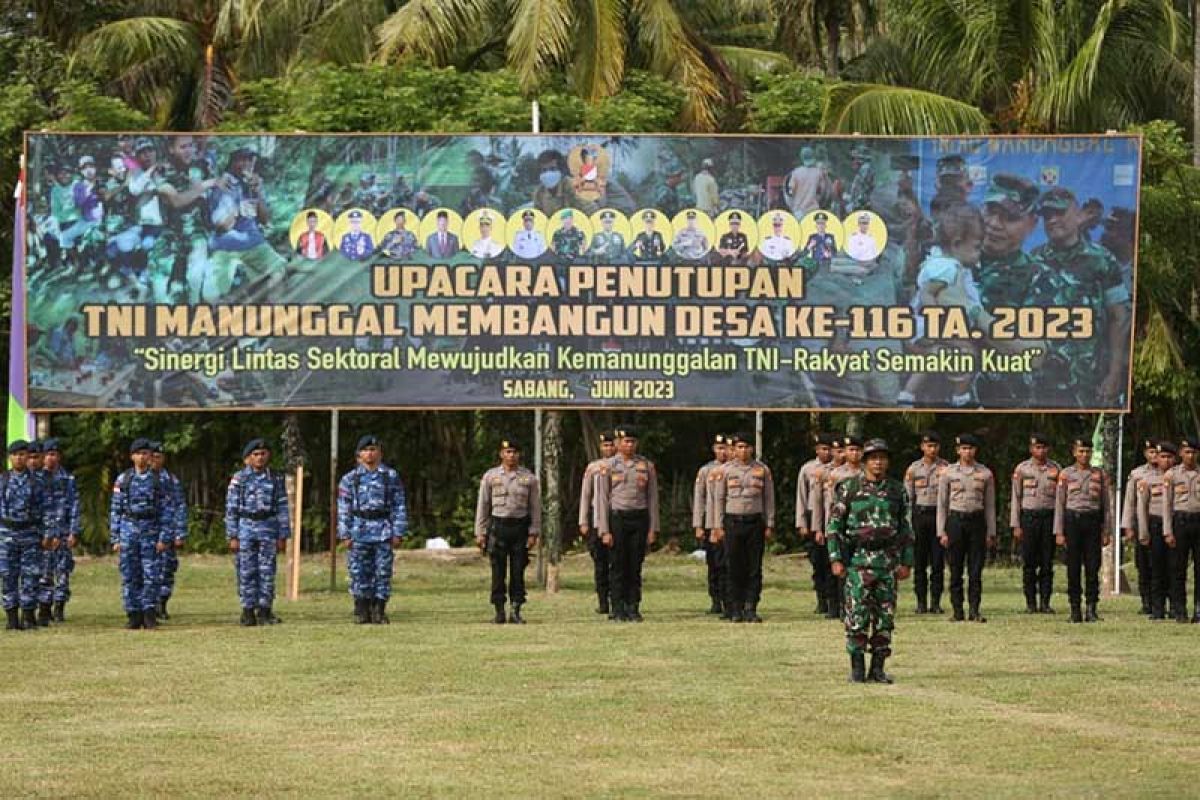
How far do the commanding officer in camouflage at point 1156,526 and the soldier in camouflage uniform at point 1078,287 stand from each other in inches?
59.5

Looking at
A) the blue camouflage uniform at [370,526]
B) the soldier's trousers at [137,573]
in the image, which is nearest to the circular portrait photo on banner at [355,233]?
the blue camouflage uniform at [370,526]

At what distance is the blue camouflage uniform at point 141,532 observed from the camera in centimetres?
2083

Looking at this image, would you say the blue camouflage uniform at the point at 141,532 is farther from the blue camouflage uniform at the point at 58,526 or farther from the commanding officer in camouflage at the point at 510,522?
the commanding officer in camouflage at the point at 510,522

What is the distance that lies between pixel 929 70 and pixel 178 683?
17338 mm

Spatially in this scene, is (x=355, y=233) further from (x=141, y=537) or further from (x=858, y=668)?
(x=858, y=668)

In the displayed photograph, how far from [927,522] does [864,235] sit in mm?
3099

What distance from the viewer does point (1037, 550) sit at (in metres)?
22.5

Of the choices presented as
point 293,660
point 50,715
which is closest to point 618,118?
point 293,660

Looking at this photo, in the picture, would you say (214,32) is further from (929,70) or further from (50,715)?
(50,715)

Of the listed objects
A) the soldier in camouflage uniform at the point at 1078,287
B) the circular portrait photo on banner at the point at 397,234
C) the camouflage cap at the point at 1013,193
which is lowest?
the soldier in camouflage uniform at the point at 1078,287

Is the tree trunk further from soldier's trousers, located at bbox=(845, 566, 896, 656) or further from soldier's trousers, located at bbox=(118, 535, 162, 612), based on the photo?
soldier's trousers, located at bbox=(845, 566, 896, 656)

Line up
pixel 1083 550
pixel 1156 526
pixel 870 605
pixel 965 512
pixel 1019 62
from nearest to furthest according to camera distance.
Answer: pixel 870 605, pixel 965 512, pixel 1083 550, pixel 1156 526, pixel 1019 62

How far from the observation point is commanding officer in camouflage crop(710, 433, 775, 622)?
2145 centimetres

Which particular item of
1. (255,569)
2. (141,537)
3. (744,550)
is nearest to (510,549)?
(744,550)
